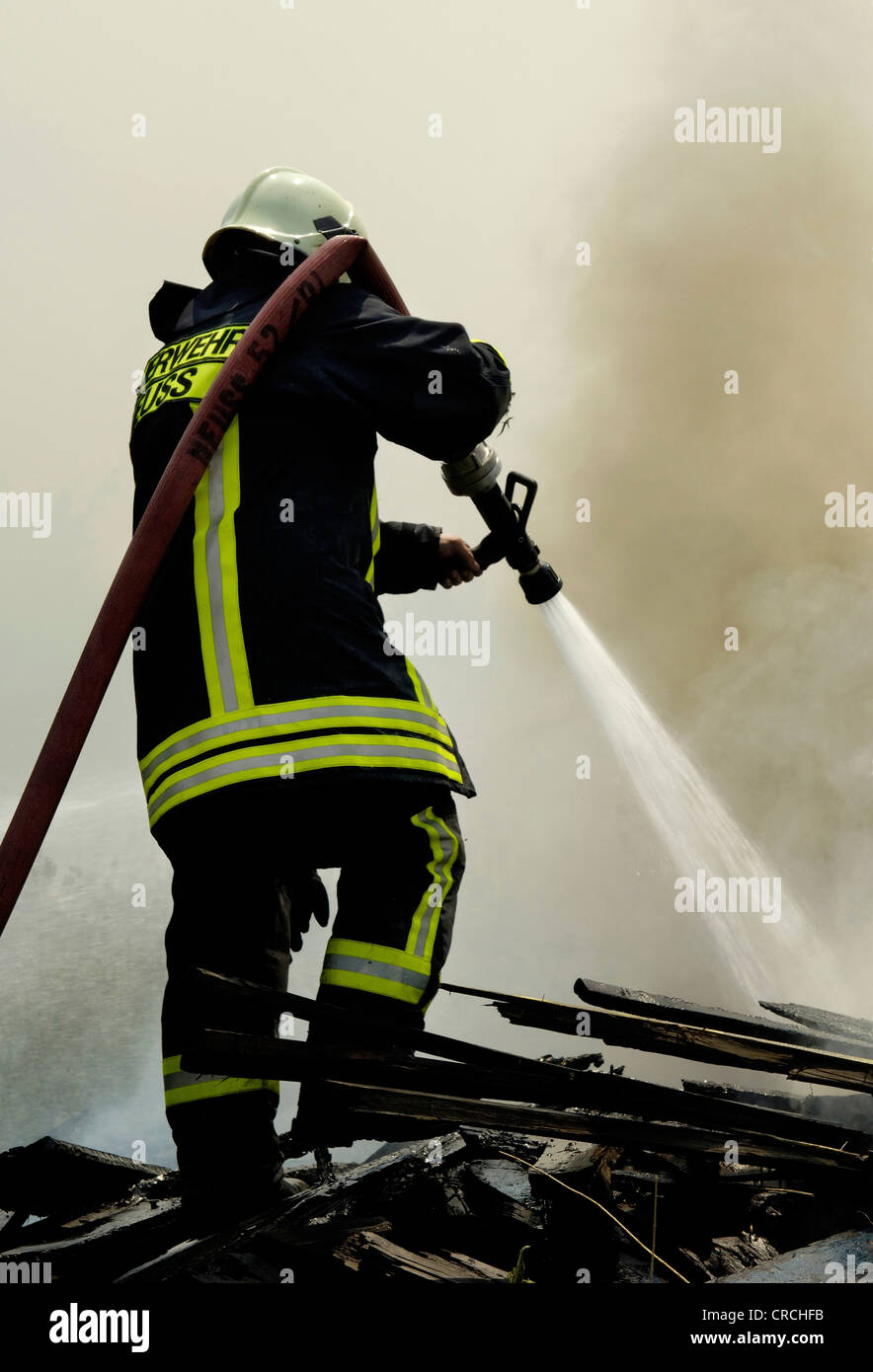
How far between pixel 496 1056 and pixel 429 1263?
1.31 ft

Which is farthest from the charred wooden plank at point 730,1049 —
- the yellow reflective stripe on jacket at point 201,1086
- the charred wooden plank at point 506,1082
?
the yellow reflective stripe on jacket at point 201,1086

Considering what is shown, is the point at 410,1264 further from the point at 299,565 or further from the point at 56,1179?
→ the point at 56,1179

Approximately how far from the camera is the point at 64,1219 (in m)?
2.81

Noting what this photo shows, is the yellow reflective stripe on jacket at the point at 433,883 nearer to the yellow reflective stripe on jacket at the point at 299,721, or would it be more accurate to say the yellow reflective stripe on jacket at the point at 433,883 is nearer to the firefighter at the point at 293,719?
the firefighter at the point at 293,719

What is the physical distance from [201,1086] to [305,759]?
2.34 ft

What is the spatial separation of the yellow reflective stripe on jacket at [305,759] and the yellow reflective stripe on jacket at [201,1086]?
56 cm

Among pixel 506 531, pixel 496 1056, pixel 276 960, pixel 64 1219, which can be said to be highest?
pixel 506 531

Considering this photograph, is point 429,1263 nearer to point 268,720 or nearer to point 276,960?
point 276,960

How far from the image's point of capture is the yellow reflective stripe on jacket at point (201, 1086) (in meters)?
2.18

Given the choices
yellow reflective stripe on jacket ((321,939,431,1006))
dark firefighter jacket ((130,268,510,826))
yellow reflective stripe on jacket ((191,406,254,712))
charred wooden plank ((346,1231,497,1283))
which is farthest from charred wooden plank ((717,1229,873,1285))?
yellow reflective stripe on jacket ((191,406,254,712))

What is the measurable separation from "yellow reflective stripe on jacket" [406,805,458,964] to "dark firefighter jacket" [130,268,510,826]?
0.10 metres

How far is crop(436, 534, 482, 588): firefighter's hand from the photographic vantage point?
9.42 ft

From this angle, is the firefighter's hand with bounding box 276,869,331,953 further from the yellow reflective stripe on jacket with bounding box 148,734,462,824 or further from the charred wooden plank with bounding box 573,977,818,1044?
the charred wooden plank with bounding box 573,977,818,1044
